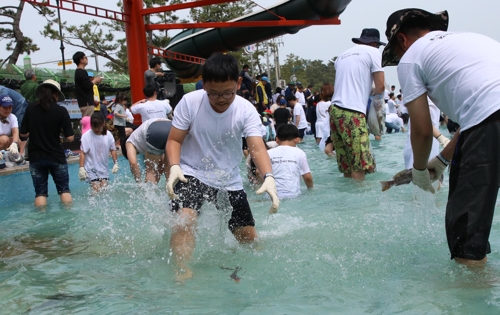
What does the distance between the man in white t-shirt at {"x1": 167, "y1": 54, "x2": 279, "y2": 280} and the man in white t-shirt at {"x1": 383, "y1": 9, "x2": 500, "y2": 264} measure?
3.45 ft

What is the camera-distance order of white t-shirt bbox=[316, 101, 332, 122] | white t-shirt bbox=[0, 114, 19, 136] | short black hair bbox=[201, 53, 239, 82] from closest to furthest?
short black hair bbox=[201, 53, 239, 82], white t-shirt bbox=[0, 114, 19, 136], white t-shirt bbox=[316, 101, 332, 122]

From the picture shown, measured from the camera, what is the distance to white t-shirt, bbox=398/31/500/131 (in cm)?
285

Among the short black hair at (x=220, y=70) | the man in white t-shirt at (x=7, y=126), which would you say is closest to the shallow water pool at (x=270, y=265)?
the short black hair at (x=220, y=70)

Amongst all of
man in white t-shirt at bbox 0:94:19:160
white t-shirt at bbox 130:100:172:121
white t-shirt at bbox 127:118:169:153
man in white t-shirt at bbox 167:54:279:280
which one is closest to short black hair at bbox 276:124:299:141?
white t-shirt at bbox 127:118:169:153

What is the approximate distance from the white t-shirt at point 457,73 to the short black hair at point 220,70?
→ 1.03 m

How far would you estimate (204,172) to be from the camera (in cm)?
378

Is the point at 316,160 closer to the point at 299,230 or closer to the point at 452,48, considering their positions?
the point at 299,230

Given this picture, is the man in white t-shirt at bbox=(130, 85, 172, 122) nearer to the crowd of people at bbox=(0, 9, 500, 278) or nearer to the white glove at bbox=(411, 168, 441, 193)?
the crowd of people at bbox=(0, 9, 500, 278)

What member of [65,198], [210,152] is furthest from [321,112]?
[210,152]

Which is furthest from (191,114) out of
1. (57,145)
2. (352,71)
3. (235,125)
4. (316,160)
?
(316,160)

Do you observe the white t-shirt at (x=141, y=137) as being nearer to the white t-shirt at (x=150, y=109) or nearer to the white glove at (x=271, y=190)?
the white t-shirt at (x=150, y=109)

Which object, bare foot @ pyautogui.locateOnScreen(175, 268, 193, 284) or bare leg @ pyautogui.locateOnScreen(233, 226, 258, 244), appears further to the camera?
bare leg @ pyautogui.locateOnScreen(233, 226, 258, 244)

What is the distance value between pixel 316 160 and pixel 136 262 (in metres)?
7.73

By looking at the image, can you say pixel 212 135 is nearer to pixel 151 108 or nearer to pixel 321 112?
pixel 151 108
